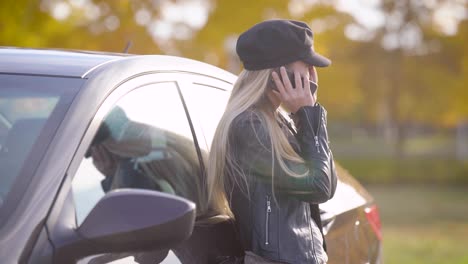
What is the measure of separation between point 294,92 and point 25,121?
1.04 meters

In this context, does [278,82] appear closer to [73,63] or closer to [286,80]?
[286,80]

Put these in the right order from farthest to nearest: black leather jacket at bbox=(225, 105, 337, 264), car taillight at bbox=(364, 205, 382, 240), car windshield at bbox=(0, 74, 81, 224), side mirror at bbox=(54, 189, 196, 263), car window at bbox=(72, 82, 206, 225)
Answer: car taillight at bbox=(364, 205, 382, 240)
black leather jacket at bbox=(225, 105, 337, 264)
car window at bbox=(72, 82, 206, 225)
car windshield at bbox=(0, 74, 81, 224)
side mirror at bbox=(54, 189, 196, 263)

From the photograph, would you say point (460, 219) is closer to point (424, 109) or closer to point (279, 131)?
point (424, 109)

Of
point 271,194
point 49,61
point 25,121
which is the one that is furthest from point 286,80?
point 25,121

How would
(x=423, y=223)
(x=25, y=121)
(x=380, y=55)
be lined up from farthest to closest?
(x=380, y=55) < (x=423, y=223) < (x=25, y=121)

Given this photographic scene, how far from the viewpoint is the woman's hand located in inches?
135

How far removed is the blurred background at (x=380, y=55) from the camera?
56.3ft

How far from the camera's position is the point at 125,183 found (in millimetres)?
3156

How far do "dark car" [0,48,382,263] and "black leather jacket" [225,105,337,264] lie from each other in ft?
0.38

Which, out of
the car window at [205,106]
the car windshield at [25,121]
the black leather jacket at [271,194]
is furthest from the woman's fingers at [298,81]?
the car windshield at [25,121]

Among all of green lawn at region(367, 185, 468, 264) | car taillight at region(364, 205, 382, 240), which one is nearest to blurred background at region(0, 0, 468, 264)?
green lawn at region(367, 185, 468, 264)

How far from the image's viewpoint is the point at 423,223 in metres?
19.4

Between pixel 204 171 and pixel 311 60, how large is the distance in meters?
0.55

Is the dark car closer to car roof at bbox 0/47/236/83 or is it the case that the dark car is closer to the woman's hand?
car roof at bbox 0/47/236/83
